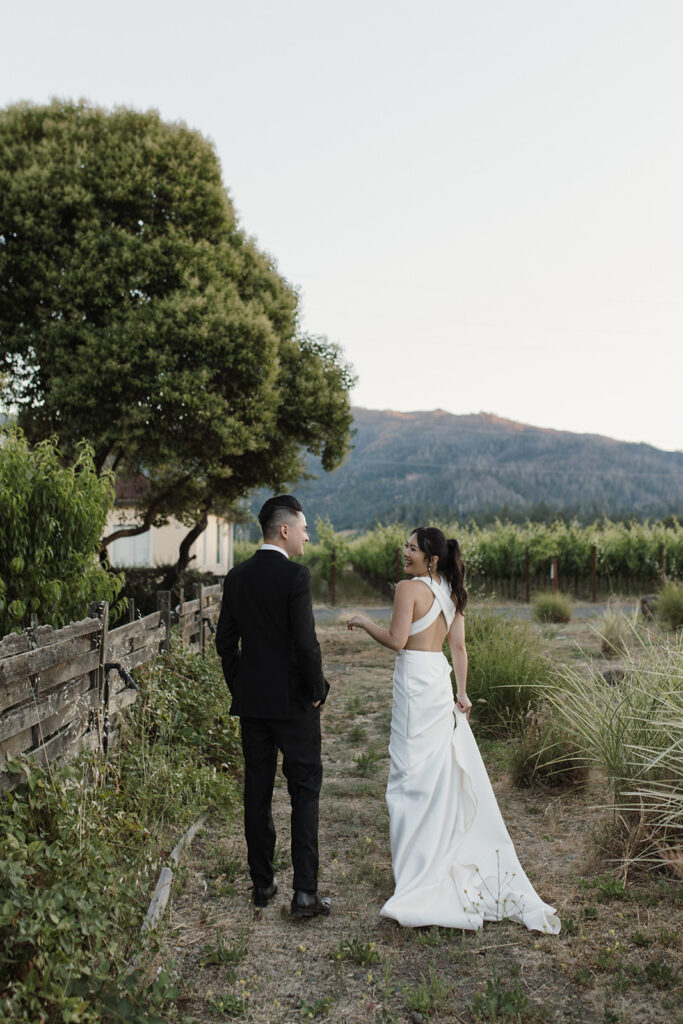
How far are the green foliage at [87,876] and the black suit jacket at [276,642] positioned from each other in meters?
0.87

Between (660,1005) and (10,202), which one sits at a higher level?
(10,202)

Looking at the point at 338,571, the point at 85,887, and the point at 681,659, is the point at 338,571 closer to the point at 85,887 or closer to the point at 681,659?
the point at 681,659

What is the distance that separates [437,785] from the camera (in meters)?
4.54

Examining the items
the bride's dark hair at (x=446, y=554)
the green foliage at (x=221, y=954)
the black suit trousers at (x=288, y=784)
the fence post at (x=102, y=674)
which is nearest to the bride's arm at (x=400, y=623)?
the bride's dark hair at (x=446, y=554)

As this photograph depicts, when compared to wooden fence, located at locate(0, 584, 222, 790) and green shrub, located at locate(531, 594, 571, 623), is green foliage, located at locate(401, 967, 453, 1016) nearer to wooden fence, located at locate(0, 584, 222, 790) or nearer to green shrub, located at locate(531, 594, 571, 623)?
wooden fence, located at locate(0, 584, 222, 790)

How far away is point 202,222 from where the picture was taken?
16.0 metres

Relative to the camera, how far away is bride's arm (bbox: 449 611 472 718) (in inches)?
193

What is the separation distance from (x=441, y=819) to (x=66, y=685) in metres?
2.42

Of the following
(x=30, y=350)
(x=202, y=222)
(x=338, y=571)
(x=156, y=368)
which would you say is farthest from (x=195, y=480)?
(x=338, y=571)

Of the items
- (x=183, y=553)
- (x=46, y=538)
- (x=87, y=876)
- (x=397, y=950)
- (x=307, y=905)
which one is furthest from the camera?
(x=183, y=553)

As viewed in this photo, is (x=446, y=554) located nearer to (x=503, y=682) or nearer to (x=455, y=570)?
(x=455, y=570)

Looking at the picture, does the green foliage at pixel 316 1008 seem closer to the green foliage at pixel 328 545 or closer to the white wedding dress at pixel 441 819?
the white wedding dress at pixel 441 819

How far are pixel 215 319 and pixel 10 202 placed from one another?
4170 mm

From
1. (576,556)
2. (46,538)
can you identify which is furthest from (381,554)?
(46,538)
